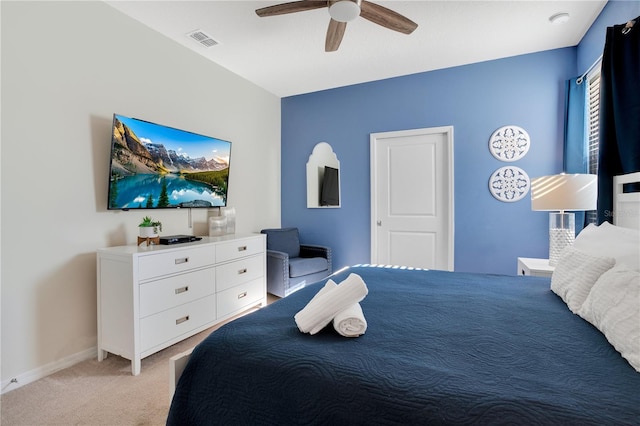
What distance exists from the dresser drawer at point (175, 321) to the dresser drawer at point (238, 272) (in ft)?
0.55

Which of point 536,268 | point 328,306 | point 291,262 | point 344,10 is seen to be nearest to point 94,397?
point 328,306

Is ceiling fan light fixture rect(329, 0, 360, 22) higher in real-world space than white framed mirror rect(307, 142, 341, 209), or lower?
higher

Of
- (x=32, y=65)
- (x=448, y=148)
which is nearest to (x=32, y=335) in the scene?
(x=32, y=65)

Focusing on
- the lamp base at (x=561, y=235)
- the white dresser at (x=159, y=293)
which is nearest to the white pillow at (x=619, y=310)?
the lamp base at (x=561, y=235)

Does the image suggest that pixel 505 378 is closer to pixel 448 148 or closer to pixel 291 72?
pixel 448 148

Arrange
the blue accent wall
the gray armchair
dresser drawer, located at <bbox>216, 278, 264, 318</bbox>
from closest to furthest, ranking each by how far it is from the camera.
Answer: dresser drawer, located at <bbox>216, 278, 264, 318</bbox> < the blue accent wall < the gray armchair

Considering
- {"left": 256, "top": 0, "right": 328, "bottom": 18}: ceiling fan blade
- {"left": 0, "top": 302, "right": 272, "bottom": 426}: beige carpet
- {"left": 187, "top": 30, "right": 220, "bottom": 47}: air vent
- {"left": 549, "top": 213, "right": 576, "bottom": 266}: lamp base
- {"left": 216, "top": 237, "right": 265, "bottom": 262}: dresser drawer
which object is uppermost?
{"left": 187, "top": 30, "right": 220, "bottom": 47}: air vent

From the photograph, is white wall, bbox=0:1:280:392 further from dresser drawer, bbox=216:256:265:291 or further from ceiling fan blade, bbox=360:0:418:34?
ceiling fan blade, bbox=360:0:418:34

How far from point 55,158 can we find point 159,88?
1.11 m

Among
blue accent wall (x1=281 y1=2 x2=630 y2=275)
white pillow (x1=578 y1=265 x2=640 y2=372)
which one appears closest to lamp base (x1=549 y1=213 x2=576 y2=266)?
blue accent wall (x1=281 y1=2 x2=630 y2=275)

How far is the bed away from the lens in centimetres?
77

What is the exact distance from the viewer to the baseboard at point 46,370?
6.37 feet

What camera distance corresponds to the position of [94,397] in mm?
1854

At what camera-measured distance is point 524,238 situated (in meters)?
3.34
